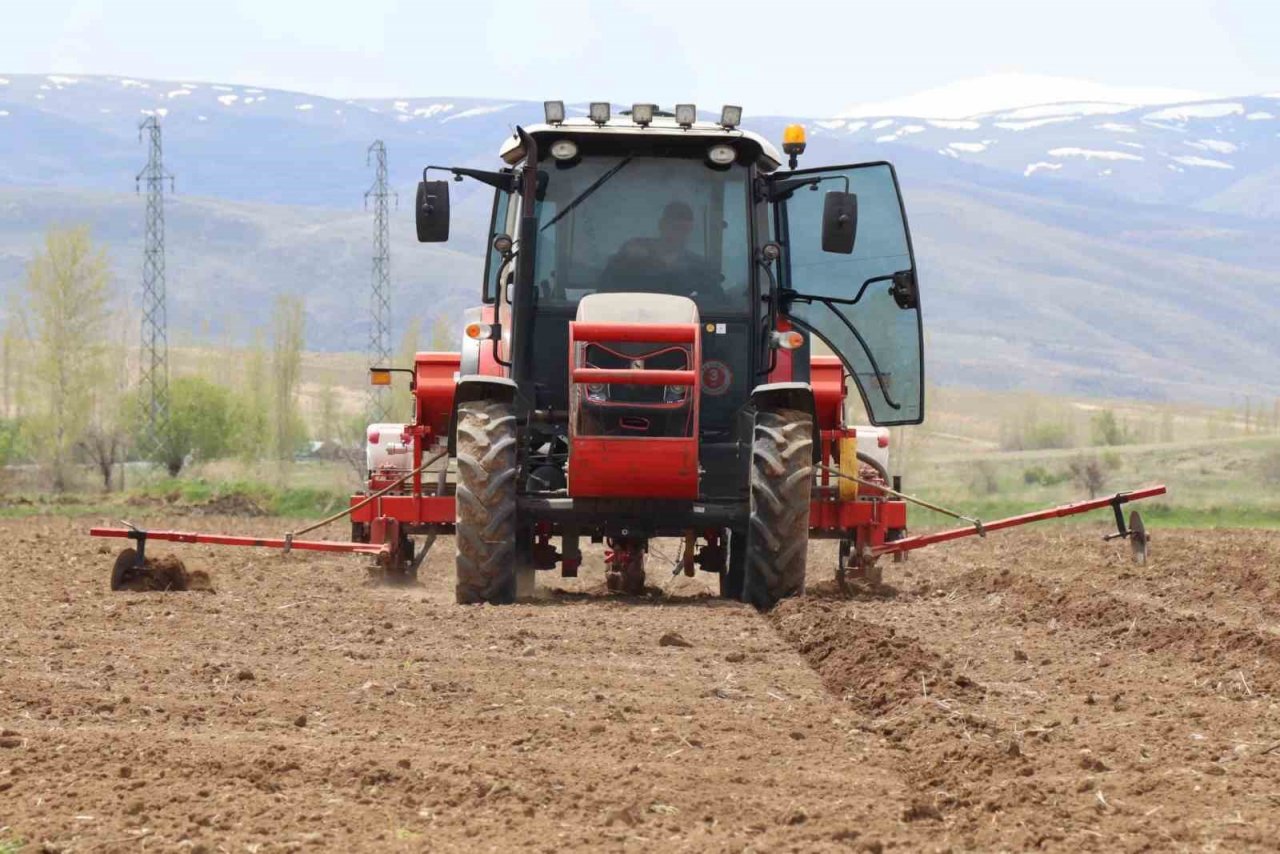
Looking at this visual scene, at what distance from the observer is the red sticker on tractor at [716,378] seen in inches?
538

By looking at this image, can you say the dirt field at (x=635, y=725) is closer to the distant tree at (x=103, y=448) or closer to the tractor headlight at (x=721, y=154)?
the tractor headlight at (x=721, y=154)

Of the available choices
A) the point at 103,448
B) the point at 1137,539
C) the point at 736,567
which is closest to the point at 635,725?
the point at 736,567

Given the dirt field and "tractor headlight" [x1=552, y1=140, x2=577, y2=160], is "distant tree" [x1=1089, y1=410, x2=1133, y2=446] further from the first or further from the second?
the dirt field

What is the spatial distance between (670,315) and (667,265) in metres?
0.61

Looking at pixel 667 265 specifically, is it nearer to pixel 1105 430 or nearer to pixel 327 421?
pixel 1105 430

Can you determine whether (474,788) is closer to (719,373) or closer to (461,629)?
(461,629)

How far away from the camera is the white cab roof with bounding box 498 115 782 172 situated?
44.0ft

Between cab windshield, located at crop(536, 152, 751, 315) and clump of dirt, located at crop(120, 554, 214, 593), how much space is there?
11.0 feet

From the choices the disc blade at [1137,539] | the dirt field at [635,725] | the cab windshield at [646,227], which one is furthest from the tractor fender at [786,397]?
the disc blade at [1137,539]

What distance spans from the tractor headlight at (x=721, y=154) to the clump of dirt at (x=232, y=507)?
2444 centimetres

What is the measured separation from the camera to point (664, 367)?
13.0m

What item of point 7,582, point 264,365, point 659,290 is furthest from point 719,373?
point 264,365

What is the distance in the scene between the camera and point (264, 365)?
73812 mm

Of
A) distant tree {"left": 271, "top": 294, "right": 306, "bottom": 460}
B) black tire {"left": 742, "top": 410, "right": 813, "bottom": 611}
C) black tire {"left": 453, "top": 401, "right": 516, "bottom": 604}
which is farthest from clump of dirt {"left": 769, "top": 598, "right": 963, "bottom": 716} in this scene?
distant tree {"left": 271, "top": 294, "right": 306, "bottom": 460}
